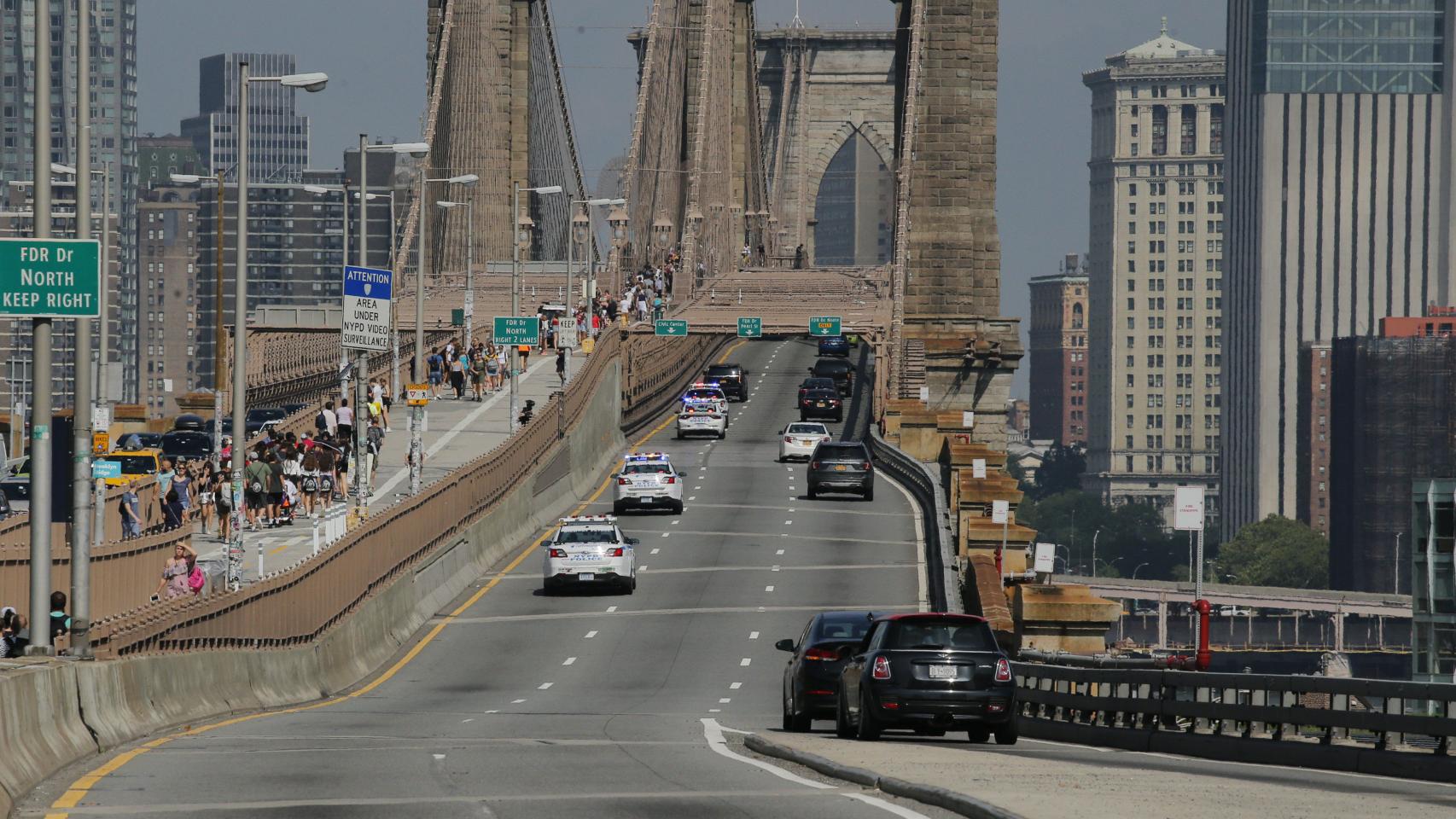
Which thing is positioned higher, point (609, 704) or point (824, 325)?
point (824, 325)

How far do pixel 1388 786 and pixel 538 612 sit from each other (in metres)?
28.5

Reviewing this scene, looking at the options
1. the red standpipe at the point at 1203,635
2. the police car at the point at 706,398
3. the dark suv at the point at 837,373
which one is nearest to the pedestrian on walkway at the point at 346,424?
the police car at the point at 706,398

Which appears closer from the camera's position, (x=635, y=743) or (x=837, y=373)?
(x=635, y=743)

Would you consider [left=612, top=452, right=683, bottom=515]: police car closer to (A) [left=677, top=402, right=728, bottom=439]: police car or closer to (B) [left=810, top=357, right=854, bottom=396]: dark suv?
(A) [left=677, top=402, right=728, bottom=439]: police car

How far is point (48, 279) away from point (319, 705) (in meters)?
11.4

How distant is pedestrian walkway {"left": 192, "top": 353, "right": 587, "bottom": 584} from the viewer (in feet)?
142

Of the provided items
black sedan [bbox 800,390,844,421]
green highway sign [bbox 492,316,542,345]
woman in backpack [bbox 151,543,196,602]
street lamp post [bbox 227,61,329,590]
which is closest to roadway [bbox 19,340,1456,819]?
woman in backpack [bbox 151,543,196,602]

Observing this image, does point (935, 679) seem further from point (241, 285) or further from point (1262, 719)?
point (241, 285)

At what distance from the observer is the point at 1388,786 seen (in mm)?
17359

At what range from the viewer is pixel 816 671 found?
25.2 metres

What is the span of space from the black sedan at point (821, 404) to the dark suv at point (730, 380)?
7.91 metres

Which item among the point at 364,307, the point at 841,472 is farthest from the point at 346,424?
the point at 364,307

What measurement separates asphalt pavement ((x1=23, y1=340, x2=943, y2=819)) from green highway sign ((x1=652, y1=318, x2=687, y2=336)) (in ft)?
46.3

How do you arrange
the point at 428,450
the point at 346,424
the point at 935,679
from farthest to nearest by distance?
the point at 428,450 < the point at 346,424 < the point at 935,679
